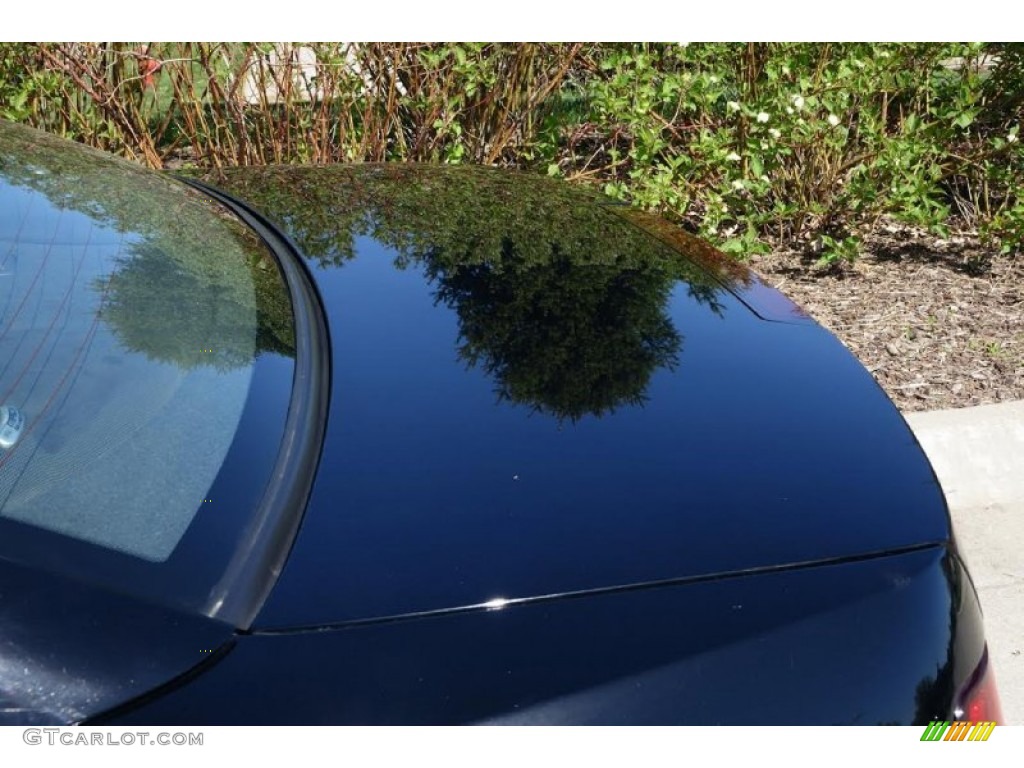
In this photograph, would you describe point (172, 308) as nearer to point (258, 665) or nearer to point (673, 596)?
point (258, 665)

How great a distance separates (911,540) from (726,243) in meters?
3.27

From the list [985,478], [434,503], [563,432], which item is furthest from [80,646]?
[985,478]

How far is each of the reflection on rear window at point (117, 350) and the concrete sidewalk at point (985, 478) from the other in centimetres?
216

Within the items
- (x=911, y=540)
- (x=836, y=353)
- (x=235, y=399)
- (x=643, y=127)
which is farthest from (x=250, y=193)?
(x=643, y=127)

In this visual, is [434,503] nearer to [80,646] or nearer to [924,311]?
[80,646]

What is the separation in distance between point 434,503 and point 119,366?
537 millimetres

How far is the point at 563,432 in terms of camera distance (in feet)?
5.76

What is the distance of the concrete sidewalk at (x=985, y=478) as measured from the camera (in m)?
3.23
